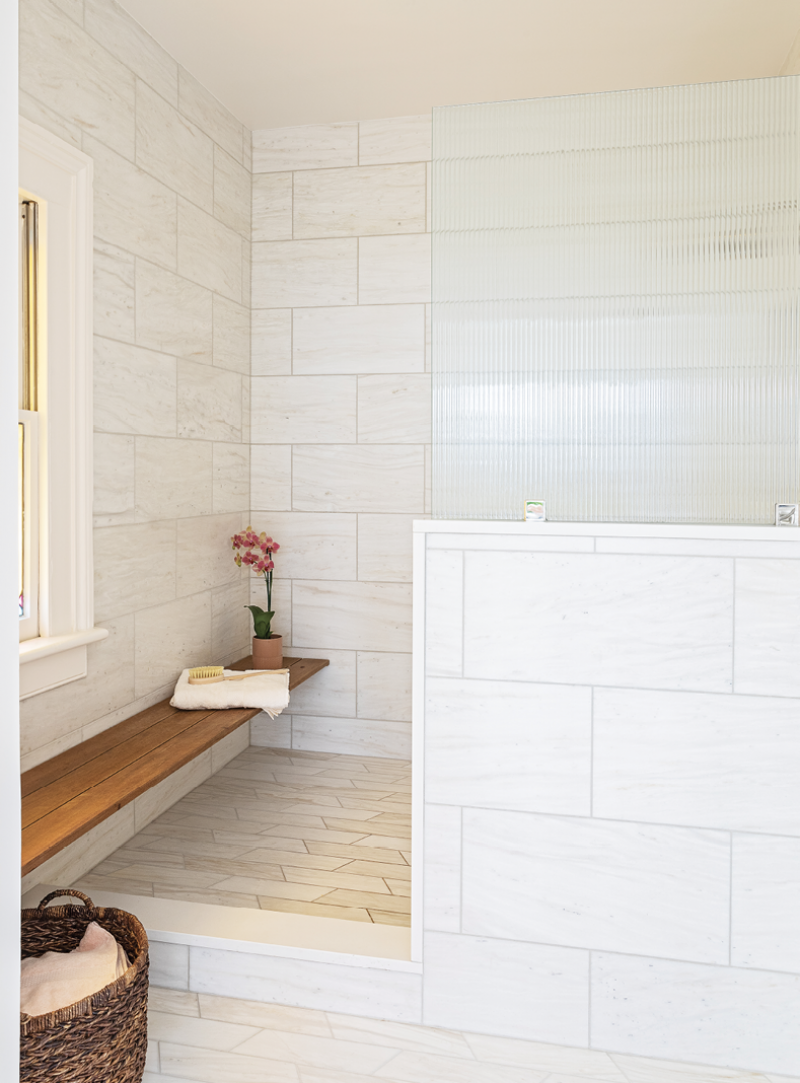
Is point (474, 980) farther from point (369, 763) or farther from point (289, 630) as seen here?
point (289, 630)

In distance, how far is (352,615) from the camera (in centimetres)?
354

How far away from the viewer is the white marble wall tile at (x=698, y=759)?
1678 mm

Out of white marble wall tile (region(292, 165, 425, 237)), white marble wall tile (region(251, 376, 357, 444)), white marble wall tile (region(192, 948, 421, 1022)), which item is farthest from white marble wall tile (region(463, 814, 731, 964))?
white marble wall tile (region(292, 165, 425, 237))

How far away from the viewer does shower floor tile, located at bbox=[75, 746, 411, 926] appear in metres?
2.29

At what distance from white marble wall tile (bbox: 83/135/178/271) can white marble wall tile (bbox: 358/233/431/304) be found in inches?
33.2

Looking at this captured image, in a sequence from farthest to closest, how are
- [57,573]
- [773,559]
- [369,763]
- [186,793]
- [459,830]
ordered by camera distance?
1. [369,763]
2. [186,793]
3. [57,573]
4. [459,830]
5. [773,559]

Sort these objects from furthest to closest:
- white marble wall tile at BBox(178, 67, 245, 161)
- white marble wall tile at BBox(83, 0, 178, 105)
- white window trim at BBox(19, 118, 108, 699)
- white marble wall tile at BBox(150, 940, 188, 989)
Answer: white marble wall tile at BBox(178, 67, 245, 161)
white marble wall tile at BBox(83, 0, 178, 105)
white window trim at BBox(19, 118, 108, 699)
white marble wall tile at BBox(150, 940, 188, 989)

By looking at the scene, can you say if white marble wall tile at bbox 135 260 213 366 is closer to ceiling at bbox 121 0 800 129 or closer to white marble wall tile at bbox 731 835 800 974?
ceiling at bbox 121 0 800 129

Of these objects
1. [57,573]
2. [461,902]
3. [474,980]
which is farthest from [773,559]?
[57,573]

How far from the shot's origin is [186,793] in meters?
3.08

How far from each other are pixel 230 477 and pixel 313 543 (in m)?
0.45

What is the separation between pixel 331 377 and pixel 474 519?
1.83 m

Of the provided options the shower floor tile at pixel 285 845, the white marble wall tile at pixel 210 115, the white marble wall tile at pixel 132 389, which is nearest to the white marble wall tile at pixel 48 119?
the white marble wall tile at pixel 132 389

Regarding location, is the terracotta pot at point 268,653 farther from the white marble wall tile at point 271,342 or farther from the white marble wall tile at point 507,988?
the white marble wall tile at point 507,988
